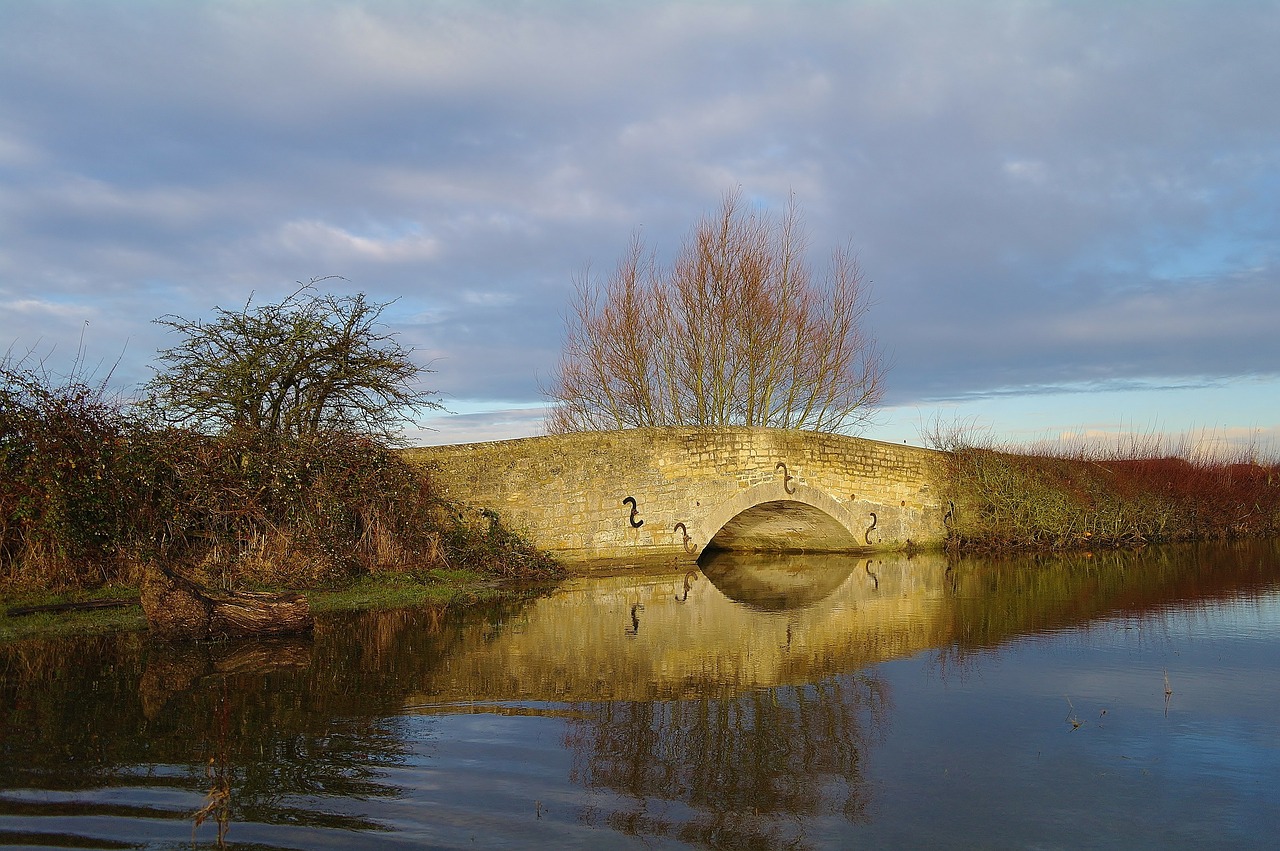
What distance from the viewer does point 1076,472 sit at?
19156 millimetres

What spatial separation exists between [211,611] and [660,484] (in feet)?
25.8

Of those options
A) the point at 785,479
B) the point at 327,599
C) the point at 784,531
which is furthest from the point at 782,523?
the point at 327,599

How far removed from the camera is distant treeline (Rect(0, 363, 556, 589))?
924 cm

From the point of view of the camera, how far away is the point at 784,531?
17312 mm

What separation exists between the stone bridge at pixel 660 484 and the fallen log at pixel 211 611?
554 cm

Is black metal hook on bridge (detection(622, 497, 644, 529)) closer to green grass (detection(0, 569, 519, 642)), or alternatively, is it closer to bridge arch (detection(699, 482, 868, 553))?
bridge arch (detection(699, 482, 868, 553))

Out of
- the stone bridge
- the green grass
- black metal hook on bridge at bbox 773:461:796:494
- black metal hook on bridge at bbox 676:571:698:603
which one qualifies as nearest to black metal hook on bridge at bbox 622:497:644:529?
the stone bridge

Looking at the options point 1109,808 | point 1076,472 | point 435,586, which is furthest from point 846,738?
point 1076,472

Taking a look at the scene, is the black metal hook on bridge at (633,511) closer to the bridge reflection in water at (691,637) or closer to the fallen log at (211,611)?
the bridge reflection in water at (691,637)

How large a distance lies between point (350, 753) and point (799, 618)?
5517 mm

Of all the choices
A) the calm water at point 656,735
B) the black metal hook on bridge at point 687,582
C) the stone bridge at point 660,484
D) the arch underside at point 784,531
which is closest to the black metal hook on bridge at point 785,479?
the stone bridge at point 660,484

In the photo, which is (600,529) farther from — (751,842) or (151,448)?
(751,842)

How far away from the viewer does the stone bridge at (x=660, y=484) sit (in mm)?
13602

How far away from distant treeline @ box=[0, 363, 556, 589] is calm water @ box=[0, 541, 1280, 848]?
2268mm
